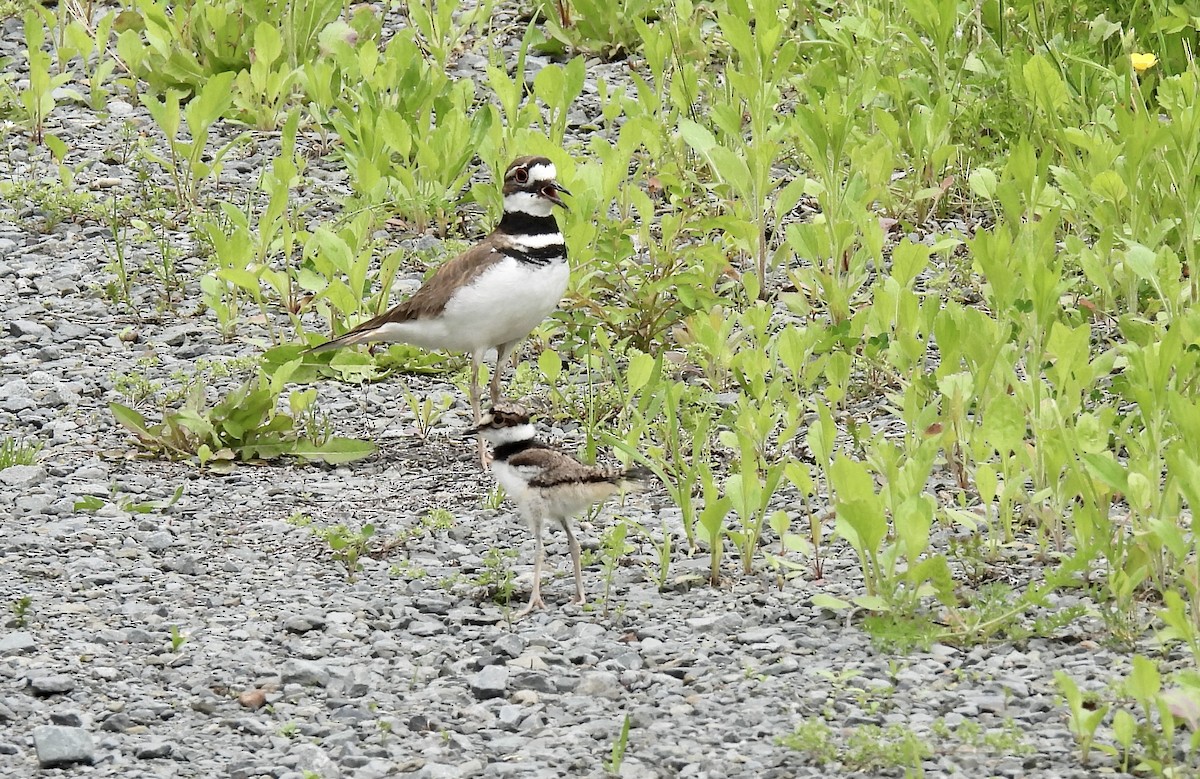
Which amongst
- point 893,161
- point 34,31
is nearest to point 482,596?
point 893,161

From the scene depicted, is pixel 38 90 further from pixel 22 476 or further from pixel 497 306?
pixel 497 306

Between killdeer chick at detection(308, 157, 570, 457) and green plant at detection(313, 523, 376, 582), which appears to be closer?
green plant at detection(313, 523, 376, 582)

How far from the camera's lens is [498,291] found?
7238mm

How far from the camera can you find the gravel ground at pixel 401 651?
4680 millimetres

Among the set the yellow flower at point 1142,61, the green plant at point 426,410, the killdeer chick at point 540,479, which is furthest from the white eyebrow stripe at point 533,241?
the yellow flower at point 1142,61

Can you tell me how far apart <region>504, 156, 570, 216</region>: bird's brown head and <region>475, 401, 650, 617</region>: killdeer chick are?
1.82 metres

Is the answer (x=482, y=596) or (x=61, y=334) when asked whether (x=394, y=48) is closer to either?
(x=61, y=334)

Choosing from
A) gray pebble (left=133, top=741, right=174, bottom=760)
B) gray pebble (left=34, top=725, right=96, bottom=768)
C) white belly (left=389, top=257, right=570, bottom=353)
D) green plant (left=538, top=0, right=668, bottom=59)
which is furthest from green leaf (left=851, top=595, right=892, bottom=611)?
green plant (left=538, top=0, right=668, bottom=59)

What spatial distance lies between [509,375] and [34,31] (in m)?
4.40

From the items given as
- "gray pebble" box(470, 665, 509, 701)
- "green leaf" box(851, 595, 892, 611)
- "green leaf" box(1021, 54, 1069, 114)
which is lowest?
"gray pebble" box(470, 665, 509, 701)

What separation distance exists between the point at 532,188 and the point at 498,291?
599 mm

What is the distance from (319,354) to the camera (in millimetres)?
7918

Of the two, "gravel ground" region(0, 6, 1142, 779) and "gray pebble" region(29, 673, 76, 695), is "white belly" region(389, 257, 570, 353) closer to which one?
"gravel ground" region(0, 6, 1142, 779)

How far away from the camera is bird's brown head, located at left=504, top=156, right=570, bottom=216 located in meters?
7.53
